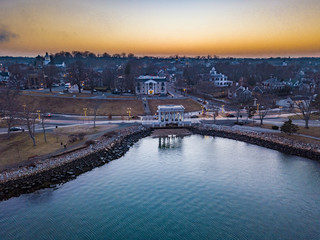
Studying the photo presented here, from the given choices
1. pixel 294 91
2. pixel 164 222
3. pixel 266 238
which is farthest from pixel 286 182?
pixel 294 91

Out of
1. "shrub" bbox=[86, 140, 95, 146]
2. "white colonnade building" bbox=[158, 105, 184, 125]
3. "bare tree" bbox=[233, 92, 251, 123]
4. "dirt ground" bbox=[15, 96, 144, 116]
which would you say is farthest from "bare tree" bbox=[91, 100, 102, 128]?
"bare tree" bbox=[233, 92, 251, 123]

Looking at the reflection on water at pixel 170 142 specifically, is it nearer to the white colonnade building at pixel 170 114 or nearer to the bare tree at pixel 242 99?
the white colonnade building at pixel 170 114

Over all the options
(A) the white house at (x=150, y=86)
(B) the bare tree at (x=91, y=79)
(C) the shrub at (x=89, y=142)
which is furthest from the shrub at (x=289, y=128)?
(B) the bare tree at (x=91, y=79)

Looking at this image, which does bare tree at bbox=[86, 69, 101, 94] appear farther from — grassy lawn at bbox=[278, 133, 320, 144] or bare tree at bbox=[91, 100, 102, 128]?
grassy lawn at bbox=[278, 133, 320, 144]

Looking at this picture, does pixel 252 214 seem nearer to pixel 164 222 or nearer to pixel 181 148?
pixel 164 222

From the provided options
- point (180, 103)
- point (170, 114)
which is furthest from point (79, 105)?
point (180, 103)

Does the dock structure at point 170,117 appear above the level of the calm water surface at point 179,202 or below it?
above

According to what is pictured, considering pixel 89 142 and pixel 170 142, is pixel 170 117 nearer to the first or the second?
pixel 170 142
